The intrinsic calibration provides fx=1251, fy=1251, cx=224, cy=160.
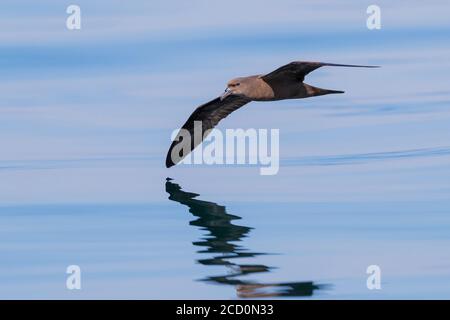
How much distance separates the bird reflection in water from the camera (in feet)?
40.1

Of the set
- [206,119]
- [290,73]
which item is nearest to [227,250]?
[290,73]

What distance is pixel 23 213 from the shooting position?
53.4ft

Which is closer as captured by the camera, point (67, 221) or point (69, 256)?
point (69, 256)

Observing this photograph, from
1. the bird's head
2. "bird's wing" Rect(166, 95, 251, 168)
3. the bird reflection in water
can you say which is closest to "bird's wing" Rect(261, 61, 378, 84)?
the bird's head

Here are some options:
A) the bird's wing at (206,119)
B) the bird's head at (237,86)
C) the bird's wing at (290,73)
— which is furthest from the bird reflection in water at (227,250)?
the bird's wing at (290,73)

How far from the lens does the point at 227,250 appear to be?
45.1 ft

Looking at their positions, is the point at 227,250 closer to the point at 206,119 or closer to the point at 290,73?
the point at 290,73

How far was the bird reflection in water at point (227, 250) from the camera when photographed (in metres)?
12.2

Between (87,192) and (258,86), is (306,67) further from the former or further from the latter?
(87,192)

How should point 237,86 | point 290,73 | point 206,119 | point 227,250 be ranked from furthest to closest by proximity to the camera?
1. point 206,119
2. point 237,86
3. point 290,73
4. point 227,250

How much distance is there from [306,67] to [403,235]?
2.77 m

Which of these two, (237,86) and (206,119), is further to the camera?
(206,119)

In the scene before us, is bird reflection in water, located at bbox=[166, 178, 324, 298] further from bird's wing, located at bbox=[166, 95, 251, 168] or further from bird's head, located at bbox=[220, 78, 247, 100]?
bird's head, located at bbox=[220, 78, 247, 100]
